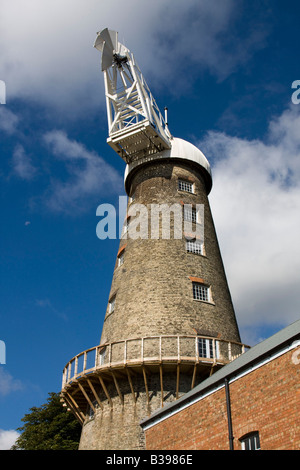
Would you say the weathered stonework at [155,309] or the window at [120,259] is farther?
the window at [120,259]

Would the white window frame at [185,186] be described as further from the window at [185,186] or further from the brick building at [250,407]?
the brick building at [250,407]

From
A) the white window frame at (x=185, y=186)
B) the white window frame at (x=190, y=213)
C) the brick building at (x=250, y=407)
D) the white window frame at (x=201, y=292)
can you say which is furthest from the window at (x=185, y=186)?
the brick building at (x=250, y=407)

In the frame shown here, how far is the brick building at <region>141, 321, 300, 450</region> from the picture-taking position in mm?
14059

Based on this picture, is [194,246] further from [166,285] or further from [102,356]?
[102,356]

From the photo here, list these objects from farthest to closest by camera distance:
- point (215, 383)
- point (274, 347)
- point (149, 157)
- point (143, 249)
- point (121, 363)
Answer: point (149, 157)
point (143, 249)
point (121, 363)
point (215, 383)
point (274, 347)

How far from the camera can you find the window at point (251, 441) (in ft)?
49.4

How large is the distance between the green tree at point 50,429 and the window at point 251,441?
76.0ft

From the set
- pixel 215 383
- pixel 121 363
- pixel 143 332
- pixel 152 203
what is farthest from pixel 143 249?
pixel 215 383

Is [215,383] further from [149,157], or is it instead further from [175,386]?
[149,157]

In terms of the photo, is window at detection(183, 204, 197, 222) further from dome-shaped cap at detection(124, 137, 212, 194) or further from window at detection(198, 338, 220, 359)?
window at detection(198, 338, 220, 359)

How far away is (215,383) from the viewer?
17.1m

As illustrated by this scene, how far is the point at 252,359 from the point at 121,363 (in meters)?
8.98

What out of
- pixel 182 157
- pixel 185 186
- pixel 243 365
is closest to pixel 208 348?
pixel 243 365

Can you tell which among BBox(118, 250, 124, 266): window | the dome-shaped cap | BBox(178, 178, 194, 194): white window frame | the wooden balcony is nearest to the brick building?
the wooden balcony
